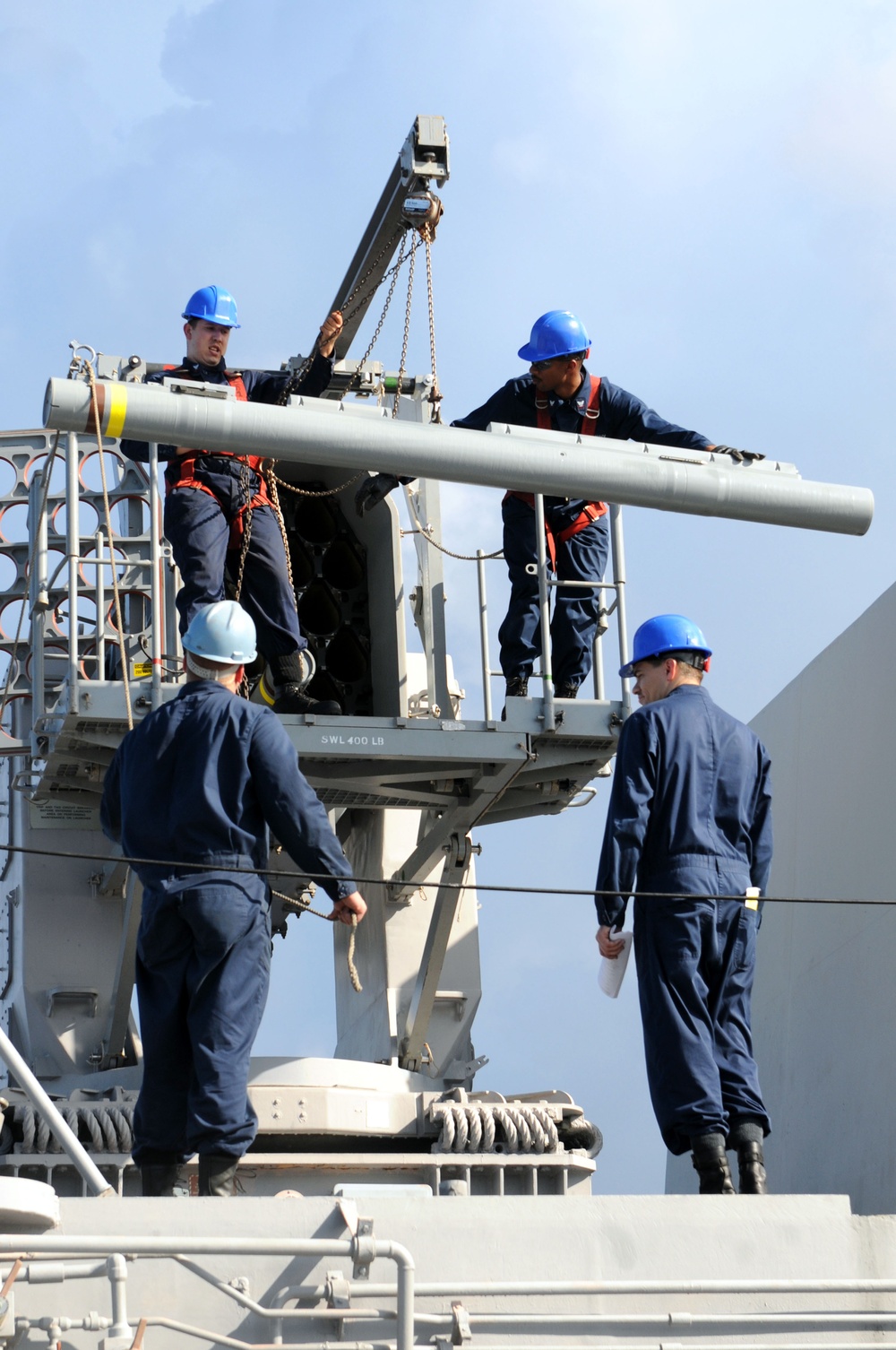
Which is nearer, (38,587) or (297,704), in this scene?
(297,704)

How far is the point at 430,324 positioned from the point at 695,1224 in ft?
18.4

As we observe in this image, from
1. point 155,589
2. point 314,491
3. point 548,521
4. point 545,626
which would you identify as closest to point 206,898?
point 155,589

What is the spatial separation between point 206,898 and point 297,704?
115 inches

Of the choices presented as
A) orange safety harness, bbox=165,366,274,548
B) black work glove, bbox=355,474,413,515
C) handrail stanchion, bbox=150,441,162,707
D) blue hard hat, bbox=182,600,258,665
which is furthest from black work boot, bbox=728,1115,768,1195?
black work glove, bbox=355,474,413,515

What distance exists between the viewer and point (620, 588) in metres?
8.68

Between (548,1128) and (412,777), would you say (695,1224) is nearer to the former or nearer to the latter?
(548,1128)

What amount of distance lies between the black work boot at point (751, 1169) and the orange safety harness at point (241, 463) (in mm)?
3746

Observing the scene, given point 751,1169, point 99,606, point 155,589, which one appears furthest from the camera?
point 99,606

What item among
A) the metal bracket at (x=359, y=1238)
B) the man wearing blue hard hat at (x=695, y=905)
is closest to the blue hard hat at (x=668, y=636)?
the man wearing blue hard hat at (x=695, y=905)

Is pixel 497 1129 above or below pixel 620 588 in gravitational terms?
below

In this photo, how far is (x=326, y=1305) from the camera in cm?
469

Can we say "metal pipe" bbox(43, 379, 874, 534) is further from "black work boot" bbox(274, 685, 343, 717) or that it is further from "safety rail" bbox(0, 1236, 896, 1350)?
"black work boot" bbox(274, 685, 343, 717)

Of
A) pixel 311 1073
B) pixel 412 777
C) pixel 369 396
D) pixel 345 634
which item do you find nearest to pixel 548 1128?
pixel 311 1073

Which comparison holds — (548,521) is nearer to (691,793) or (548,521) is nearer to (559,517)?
(559,517)
